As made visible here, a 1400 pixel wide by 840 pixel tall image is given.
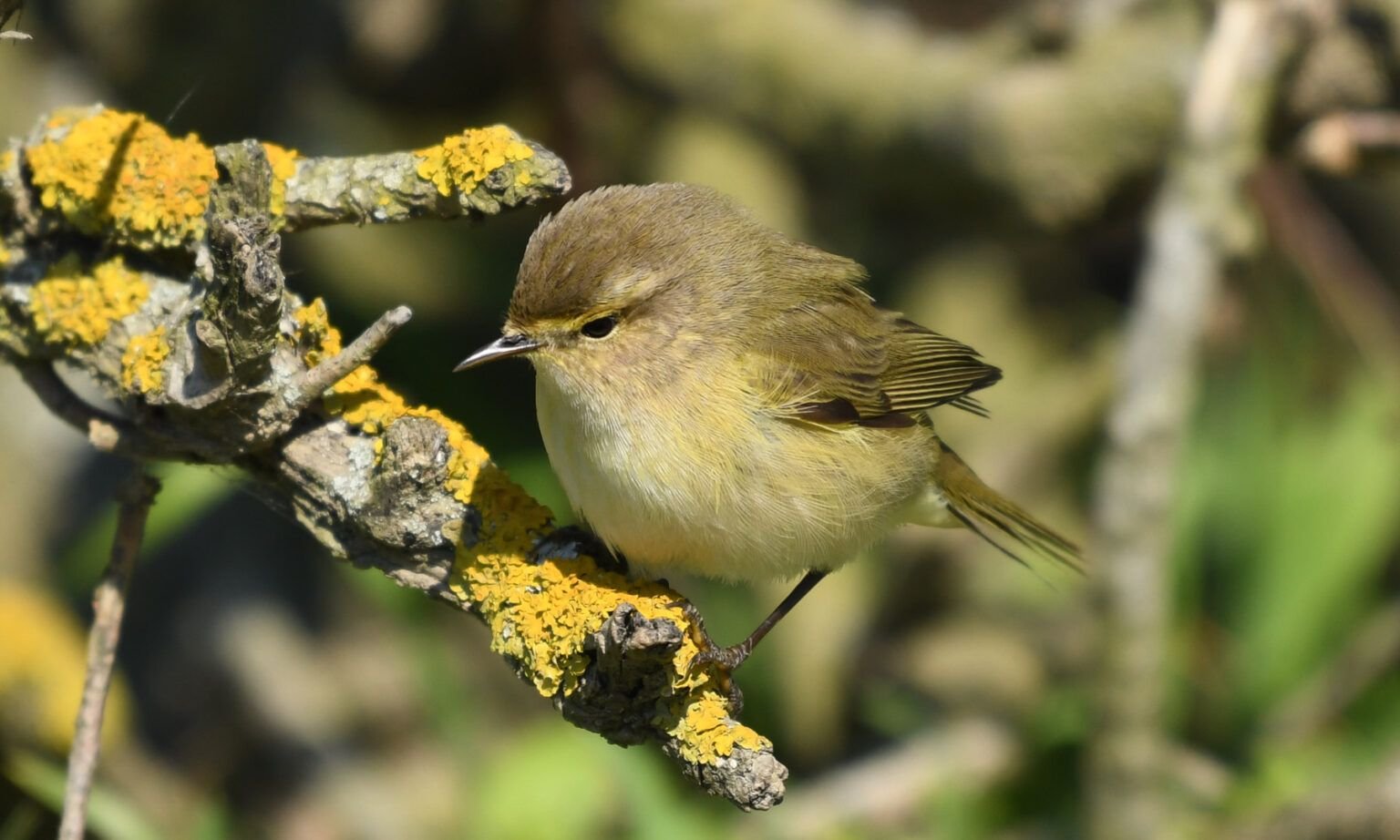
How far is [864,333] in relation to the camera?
3.38 m

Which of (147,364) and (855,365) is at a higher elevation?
(855,365)

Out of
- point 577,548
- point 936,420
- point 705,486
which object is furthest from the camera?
point 936,420

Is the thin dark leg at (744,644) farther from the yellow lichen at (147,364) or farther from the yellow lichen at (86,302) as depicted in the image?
the yellow lichen at (86,302)

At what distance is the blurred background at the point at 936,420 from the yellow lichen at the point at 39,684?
30 millimetres

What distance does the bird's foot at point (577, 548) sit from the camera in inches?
92.7

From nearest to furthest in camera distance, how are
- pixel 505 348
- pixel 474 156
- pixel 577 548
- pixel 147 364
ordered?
pixel 474 156 < pixel 147 364 < pixel 577 548 < pixel 505 348

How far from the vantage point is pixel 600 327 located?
2.86 meters

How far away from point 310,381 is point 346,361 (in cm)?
9

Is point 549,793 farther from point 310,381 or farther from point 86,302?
point 310,381

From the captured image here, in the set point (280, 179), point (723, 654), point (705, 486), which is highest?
point (280, 179)

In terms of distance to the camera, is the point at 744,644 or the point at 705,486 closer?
the point at 705,486

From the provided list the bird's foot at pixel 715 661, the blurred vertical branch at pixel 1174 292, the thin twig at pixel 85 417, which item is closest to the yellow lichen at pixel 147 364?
the thin twig at pixel 85 417

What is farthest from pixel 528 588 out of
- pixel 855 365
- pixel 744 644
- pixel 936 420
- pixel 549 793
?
pixel 936 420

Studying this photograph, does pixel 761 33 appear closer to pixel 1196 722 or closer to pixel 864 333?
pixel 864 333
